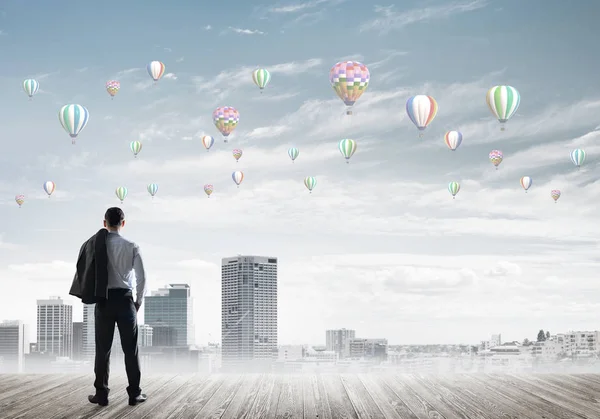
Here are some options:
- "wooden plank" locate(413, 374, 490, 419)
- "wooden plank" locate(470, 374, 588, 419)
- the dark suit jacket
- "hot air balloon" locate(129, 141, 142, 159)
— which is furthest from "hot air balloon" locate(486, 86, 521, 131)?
the dark suit jacket

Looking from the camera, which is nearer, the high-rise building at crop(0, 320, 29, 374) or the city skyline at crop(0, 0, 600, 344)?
the city skyline at crop(0, 0, 600, 344)

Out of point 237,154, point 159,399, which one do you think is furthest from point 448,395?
point 237,154

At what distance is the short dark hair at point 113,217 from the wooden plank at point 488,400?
305 cm

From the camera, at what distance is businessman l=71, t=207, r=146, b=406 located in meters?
5.48

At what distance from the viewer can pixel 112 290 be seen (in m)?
5.50

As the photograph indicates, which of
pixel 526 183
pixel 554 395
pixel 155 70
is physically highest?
pixel 155 70

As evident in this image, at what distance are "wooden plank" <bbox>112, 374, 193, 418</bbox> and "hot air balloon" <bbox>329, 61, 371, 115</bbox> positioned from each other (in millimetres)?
10410

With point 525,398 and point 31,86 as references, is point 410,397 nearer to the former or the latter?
point 525,398

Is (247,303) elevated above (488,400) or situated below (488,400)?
above

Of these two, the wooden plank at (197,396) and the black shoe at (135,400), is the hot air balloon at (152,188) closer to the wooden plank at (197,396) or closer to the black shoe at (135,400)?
the wooden plank at (197,396)

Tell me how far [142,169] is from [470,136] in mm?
10154

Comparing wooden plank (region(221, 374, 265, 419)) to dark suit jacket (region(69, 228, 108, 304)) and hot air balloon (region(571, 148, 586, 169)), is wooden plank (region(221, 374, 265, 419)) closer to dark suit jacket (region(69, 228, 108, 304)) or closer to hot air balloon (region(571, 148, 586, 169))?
dark suit jacket (region(69, 228, 108, 304))

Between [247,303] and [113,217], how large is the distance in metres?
21.2

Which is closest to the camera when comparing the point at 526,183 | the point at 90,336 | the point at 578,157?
the point at 90,336
